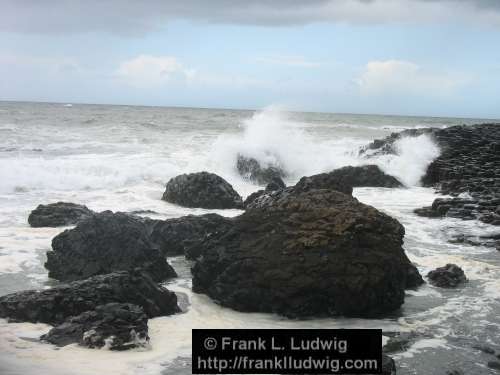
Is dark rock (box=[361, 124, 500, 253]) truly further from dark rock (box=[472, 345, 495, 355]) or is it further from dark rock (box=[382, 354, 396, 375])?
dark rock (box=[382, 354, 396, 375])

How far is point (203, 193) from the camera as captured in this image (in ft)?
42.6

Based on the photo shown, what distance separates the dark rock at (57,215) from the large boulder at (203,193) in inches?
108

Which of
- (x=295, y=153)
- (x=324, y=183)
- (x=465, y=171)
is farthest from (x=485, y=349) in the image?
(x=295, y=153)

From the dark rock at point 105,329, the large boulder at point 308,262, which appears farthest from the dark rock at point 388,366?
the dark rock at point 105,329

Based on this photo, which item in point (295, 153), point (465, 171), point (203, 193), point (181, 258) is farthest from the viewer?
point (295, 153)

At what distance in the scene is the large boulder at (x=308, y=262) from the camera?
6227 mm

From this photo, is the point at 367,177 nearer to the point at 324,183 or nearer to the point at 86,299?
the point at 324,183

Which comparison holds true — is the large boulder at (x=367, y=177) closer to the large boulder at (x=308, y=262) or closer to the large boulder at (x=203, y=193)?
the large boulder at (x=203, y=193)

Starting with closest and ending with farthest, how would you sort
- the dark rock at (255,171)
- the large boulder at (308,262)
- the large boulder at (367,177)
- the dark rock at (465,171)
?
the large boulder at (308,262) → the dark rock at (465,171) → the large boulder at (367,177) → the dark rock at (255,171)

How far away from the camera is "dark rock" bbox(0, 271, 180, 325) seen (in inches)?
222

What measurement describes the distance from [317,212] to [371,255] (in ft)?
2.80

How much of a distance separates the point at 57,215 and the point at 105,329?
18.8ft
